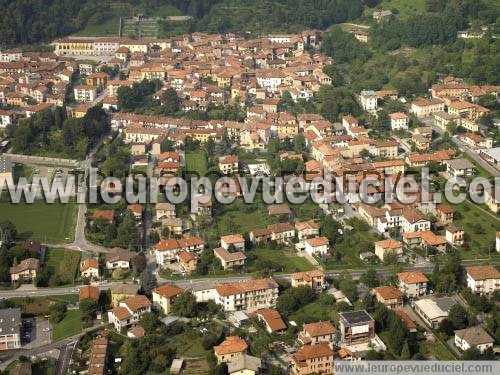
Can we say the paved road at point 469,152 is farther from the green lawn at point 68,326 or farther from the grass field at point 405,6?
the green lawn at point 68,326

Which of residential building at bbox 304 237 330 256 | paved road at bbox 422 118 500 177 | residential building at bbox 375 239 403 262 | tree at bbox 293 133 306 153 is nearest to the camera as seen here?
residential building at bbox 375 239 403 262

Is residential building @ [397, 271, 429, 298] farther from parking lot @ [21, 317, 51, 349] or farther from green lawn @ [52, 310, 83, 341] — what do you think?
parking lot @ [21, 317, 51, 349]

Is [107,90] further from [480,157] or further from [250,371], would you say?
[250,371]

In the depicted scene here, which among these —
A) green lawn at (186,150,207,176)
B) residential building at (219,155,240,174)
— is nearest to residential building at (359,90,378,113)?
green lawn at (186,150,207,176)

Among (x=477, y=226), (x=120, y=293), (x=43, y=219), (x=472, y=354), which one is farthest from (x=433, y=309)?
(x=43, y=219)

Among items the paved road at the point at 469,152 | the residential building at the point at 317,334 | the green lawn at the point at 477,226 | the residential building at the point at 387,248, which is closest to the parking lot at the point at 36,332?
the residential building at the point at 317,334

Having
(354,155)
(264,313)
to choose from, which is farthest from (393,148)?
(264,313)

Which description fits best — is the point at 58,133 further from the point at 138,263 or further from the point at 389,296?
the point at 389,296
